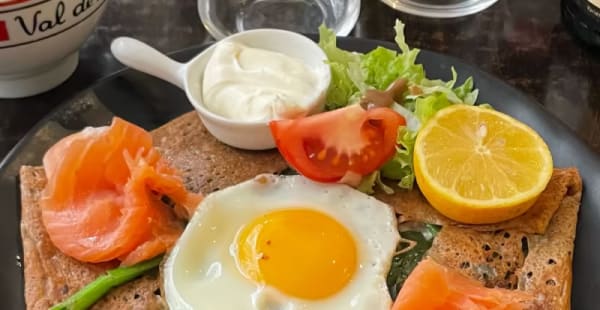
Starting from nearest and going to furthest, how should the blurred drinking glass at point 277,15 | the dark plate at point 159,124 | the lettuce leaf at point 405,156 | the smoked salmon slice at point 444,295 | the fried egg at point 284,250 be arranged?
the smoked salmon slice at point 444,295
the fried egg at point 284,250
the dark plate at point 159,124
the lettuce leaf at point 405,156
the blurred drinking glass at point 277,15

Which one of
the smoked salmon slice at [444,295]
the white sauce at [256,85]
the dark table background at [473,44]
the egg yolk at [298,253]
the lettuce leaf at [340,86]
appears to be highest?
the white sauce at [256,85]

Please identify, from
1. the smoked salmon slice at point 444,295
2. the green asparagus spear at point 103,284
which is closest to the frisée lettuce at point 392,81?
the smoked salmon slice at point 444,295

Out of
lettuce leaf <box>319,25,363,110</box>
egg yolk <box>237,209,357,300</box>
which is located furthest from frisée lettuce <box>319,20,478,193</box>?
egg yolk <box>237,209,357,300</box>

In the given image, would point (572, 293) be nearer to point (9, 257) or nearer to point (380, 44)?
point (380, 44)

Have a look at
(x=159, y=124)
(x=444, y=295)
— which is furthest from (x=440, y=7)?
(x=444, y=295)

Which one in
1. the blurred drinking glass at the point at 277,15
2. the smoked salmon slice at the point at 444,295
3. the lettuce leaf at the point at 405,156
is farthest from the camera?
the blurred drinking glass at the point at 277,15

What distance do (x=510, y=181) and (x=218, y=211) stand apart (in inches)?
30.3

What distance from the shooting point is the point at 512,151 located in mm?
2396

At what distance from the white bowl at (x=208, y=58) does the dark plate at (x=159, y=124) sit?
0.11m

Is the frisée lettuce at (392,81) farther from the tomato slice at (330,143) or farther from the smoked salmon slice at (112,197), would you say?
the smoked salmon slice at (112,197)

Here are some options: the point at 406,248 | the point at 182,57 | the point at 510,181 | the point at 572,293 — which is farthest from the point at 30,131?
the point at 572,293

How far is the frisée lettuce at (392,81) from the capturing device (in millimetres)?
2520

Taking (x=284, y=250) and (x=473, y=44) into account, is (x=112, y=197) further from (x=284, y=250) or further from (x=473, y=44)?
(x=473, y=44)

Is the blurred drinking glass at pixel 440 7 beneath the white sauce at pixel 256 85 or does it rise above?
beneath
